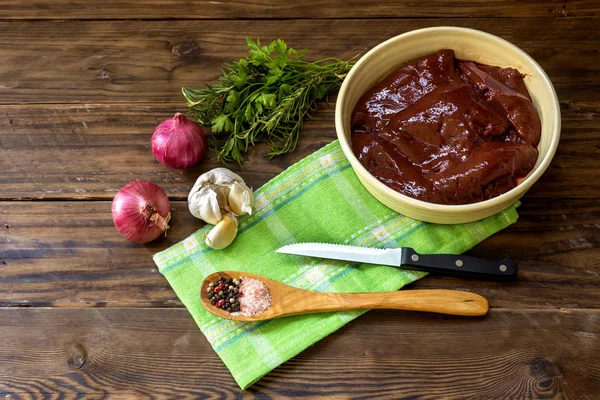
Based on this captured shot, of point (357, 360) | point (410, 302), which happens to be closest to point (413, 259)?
point (410, 302)

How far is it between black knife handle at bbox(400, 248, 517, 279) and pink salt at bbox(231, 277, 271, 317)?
40 cm

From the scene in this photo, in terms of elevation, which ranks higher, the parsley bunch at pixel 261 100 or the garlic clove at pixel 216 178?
the parsley bunch at pixel 261 100

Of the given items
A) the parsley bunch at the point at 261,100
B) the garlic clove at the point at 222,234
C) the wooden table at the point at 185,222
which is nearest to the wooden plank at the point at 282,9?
the wooden table at the point at 185,222

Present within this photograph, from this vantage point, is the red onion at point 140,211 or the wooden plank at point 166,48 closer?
the red onion at point 140,211

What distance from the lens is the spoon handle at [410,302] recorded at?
5.89ft

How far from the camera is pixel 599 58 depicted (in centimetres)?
214

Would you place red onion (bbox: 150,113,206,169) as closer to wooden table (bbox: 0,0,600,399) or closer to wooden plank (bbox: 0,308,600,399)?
wooden table (bbox: 0,0,600,399)

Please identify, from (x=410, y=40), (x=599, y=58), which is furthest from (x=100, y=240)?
(x=599, y=58)

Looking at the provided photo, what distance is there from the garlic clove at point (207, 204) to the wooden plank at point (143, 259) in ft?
0.33

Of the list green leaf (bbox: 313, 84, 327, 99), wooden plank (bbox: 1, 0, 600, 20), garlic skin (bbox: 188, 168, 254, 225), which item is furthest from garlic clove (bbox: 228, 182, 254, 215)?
wooden plank (bbox: 1, 0, 600, 20)

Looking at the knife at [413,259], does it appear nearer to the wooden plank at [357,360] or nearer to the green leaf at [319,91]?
the wooden plank at [357,360]

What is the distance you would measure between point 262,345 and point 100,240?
0.59 metres

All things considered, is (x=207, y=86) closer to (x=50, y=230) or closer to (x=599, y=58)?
(x=50, y=230)

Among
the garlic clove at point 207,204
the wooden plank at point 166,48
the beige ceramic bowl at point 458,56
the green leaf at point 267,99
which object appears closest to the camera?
the beige ceramic bowl at point 458,56
